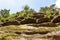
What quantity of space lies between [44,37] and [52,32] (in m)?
1.10

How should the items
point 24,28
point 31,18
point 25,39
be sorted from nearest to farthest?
A: 1. point 25,39
2. point 24,28
3. point 31,18

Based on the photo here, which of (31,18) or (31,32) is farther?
(31,18)

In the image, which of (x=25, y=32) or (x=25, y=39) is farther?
(x=25, y=32)

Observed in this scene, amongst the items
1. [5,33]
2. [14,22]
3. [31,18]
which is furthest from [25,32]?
[31,18]

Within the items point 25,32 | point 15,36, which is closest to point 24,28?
point 25,32

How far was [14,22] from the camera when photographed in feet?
83.6

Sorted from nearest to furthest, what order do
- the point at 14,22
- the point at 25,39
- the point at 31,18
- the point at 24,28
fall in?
1. the point at 25,39
2. the point at 24,28
3. the point at 14,22
4. the point at 31,18

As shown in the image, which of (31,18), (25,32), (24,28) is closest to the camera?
(25,32)

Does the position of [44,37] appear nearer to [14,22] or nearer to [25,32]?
[25,32]

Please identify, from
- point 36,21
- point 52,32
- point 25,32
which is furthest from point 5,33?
point 36,21

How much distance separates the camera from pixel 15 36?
699 inches

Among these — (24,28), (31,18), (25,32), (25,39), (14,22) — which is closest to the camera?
(25,39)

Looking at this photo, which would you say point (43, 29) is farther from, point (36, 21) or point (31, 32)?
point (36, 21)

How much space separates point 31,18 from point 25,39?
10242 millimetres
